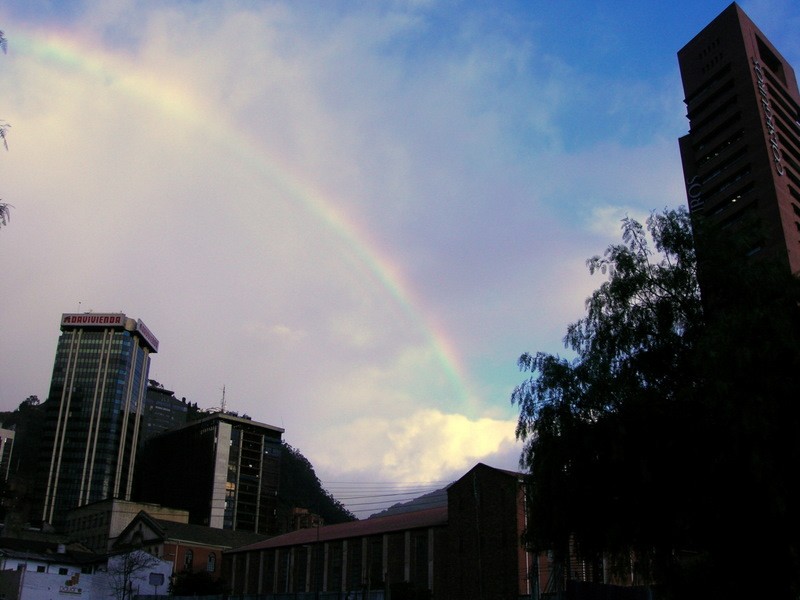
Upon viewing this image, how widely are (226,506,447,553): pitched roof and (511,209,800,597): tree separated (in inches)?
1536

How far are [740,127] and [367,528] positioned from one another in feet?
255

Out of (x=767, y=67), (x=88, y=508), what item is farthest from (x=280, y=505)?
(x=767, y=67)

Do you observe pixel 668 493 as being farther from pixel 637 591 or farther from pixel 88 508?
pixel 88 508

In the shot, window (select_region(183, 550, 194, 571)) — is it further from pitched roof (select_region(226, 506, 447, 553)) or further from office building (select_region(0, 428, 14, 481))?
office building (select_region(0, 428, 14, 481))

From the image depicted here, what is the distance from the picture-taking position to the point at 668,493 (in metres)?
22.0

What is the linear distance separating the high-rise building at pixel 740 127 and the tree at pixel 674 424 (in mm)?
77132

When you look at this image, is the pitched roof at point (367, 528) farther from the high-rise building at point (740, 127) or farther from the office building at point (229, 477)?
the office building at point (229, 477)

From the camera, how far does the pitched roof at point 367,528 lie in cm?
6556

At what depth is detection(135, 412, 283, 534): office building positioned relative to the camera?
7259 inches

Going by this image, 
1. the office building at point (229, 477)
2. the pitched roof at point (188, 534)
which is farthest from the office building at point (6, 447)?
the pitched roof at point (188, 534)

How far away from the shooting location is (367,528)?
238 ft

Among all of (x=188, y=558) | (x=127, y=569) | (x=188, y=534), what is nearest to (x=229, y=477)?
(x=188, y=534)

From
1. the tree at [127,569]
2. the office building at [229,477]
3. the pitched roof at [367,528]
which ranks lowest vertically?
the tree at [127,569]

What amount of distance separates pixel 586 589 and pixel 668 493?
5.26 meters
